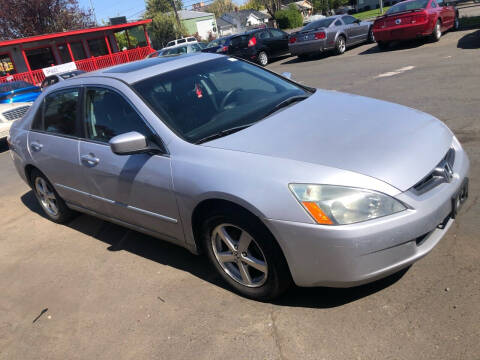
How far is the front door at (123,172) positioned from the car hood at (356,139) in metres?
0.53

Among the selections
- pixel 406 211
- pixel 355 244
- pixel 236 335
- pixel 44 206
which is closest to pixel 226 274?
pixel 236 335

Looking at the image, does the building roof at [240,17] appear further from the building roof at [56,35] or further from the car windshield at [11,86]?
the car windshield at [11,86]

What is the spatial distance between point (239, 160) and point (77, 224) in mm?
3098

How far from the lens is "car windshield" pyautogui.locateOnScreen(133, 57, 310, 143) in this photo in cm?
341

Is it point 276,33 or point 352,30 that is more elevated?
point 276,33

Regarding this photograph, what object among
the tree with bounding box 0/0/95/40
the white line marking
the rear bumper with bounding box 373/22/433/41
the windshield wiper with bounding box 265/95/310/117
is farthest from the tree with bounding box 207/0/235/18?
the windshield wiper with bounding box 265/95/310/117

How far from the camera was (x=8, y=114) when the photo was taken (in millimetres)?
10984

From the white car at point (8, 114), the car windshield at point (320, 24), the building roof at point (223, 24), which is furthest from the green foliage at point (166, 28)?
the white car at point (8, 114)

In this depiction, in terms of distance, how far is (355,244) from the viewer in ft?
8.21

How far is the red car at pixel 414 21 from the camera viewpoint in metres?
13.4

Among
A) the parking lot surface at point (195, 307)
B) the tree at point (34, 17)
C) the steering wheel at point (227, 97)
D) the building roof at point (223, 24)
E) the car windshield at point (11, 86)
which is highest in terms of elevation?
the tree at point (34, 17)

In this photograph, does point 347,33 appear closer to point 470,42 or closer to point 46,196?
point 470,42

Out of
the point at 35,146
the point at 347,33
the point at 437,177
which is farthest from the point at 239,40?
the point at 437,177

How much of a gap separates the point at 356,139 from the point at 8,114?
10382mm
